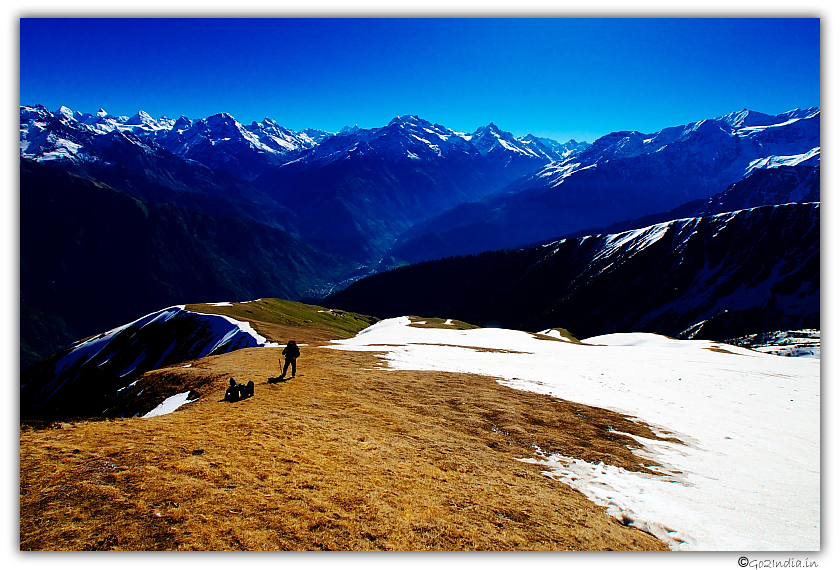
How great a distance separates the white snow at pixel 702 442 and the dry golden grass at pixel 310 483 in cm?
126

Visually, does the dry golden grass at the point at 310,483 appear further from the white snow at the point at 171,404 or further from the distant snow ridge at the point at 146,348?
the distant snow ridge at the point at 146,348

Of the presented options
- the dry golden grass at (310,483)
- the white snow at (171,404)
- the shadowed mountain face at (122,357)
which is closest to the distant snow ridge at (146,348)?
the shadowed mountain face at (122,357)

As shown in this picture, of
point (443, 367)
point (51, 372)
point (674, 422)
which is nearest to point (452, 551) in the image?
point (674, 422)

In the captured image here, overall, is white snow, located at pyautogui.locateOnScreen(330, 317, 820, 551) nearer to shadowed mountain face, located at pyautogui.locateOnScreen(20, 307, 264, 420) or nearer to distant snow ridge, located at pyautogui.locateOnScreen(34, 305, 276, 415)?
distant snow ridge, located at pyautogui.locateOnScreen(34, 305, 276, 415)

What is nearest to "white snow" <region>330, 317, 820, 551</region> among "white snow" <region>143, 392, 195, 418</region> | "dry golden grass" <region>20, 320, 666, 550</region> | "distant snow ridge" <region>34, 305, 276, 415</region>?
"dry golden grass" <region>20, 320, 666, 550</region>

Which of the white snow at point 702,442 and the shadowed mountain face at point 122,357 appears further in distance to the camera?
the shadowed mountain face at point 122,357

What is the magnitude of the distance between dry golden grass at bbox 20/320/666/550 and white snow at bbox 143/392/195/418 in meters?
6.47

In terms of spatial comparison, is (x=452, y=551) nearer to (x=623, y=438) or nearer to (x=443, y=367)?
(x=623, y=438)

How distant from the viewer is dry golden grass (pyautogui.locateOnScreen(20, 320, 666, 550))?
7.60 meters

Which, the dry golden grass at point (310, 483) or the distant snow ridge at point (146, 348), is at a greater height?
the dry golden grass at point (310, 483)

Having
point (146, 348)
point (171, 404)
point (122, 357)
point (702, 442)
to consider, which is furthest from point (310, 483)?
point (122, 357)

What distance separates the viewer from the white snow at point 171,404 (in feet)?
73.7
